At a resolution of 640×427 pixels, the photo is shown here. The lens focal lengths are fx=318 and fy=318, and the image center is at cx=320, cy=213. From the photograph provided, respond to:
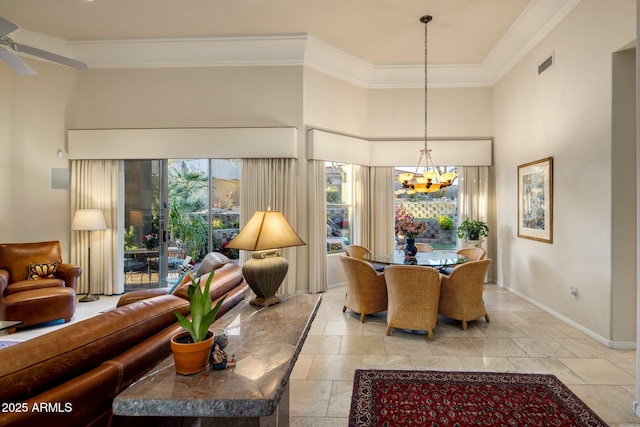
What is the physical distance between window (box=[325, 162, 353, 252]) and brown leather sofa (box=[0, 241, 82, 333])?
12.7 ft

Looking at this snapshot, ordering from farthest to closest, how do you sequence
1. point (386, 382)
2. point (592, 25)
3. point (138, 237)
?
point (138, 237) < point (592, 25) < point (386, 382)

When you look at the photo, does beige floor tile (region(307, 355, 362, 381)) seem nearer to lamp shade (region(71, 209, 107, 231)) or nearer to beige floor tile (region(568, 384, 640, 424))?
beige floor tile (region(568, 384, 640, 424))

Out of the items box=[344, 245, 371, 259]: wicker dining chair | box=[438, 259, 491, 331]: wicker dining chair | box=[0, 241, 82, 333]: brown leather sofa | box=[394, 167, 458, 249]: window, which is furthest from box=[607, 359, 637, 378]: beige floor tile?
box=[0, 241, 82, 333]: brown leather sofa

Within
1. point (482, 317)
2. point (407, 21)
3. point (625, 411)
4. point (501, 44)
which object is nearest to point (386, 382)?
point (625, 411)

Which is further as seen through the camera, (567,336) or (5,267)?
(5,267)

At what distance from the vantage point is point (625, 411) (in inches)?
89.4

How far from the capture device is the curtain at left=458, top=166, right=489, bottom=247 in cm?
595

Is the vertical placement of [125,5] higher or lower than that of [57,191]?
higher

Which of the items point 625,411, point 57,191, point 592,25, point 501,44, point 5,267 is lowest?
point 625,411

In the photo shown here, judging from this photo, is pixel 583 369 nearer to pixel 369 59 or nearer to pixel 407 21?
pixel 407 21

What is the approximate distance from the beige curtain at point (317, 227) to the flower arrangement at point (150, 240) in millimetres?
2674

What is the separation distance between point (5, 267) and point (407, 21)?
644 centimetres

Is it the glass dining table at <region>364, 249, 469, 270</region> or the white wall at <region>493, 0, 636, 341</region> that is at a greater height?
the white wall at <region>493, 0, 636, 341</region>

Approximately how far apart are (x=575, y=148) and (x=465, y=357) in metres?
2.78
